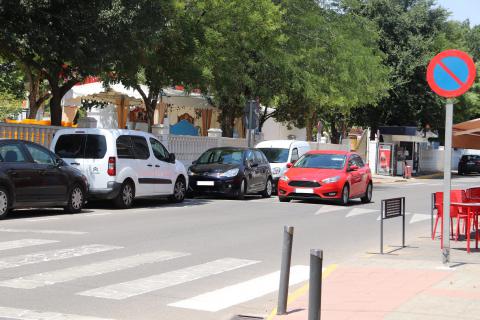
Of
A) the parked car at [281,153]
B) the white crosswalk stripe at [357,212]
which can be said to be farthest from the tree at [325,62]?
the white crosswalk stripe at [357,212]

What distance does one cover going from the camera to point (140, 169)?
19.4 metres

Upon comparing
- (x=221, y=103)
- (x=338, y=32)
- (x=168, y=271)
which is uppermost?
(x=338, y=32)

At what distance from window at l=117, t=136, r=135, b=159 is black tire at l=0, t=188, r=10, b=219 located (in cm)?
396

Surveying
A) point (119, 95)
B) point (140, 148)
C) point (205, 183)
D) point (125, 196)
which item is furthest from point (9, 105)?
point (125, 196)

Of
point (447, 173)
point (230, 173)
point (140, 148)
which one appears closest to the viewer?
point (447, 173)

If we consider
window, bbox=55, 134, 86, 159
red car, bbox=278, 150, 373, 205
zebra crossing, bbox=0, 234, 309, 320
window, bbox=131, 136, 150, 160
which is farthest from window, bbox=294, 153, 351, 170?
zebra crossing, bbox=0, 234, 309, 320

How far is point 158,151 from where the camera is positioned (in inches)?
813

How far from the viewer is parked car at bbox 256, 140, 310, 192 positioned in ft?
90.1

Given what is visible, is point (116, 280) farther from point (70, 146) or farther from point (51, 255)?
point (70, 146)

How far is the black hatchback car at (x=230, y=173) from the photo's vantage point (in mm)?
22922

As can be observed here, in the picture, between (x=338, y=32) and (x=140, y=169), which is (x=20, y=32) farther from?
(x=338, y=32)

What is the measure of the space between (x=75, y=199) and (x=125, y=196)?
1971 mm

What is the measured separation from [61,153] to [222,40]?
358 inches


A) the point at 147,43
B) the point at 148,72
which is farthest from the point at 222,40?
the point at 147,43
